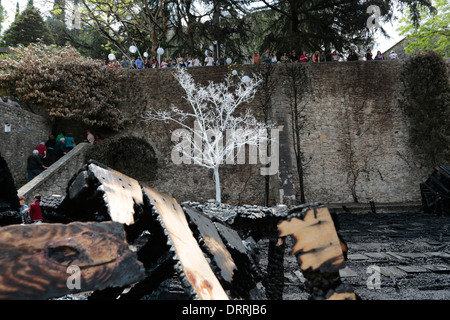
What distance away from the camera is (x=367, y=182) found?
16422mm

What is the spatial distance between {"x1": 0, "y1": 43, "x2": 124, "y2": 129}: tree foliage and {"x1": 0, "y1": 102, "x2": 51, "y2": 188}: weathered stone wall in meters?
1.62

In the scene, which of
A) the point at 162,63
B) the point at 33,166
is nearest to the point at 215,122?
the point at 162,63

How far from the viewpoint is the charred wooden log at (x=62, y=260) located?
1047 millimetres

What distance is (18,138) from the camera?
1158cm

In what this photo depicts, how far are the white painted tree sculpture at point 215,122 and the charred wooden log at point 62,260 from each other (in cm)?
1401

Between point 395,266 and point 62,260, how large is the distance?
15.8ft

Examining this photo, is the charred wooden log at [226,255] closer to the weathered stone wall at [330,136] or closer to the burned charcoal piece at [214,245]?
the burned charcoal piece at [214,245]

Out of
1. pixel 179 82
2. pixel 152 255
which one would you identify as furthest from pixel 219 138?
pixel 152 255

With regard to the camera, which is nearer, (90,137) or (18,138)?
(18,138)

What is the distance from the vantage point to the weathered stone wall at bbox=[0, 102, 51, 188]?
10.7 m

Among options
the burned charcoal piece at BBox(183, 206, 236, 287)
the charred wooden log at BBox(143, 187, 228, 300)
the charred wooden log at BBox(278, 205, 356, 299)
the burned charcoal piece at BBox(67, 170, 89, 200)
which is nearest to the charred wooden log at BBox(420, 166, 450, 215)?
the charred wooden log at BBox(278, 205, 356, 299)

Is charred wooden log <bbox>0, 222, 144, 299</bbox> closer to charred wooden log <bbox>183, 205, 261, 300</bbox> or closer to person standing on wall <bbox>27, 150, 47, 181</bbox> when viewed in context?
charred wooden log <bbox>183, 205, 261, 300</bbox>

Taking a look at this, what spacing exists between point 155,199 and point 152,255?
0.52 m

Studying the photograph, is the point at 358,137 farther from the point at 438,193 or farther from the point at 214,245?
the point at 214,245
